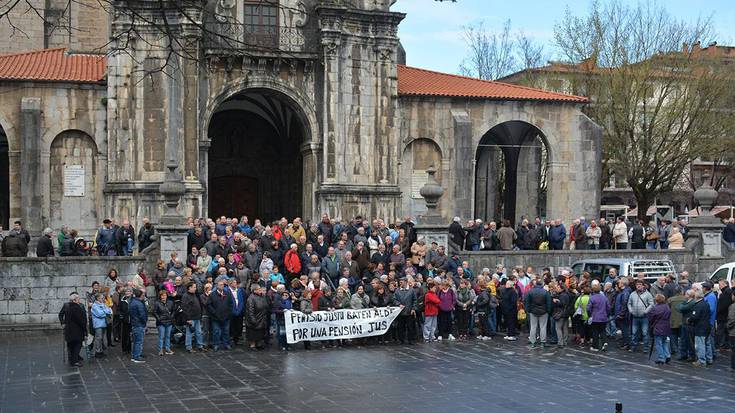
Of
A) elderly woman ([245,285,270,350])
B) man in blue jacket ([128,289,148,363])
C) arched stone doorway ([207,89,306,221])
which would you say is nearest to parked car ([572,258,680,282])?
elderly woman ([245,285,270,350])

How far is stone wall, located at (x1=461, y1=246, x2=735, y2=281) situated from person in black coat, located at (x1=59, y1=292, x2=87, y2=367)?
39.7 ft

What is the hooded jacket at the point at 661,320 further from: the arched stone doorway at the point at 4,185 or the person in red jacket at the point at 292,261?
the arched stone doorway at the point at 4,185

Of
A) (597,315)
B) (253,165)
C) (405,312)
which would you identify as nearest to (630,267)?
(597,315)

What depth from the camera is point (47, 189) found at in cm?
3156

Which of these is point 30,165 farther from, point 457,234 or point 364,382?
point 364,382

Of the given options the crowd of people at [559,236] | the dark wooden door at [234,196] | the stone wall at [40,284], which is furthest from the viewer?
the dark wooden door at [234,196]

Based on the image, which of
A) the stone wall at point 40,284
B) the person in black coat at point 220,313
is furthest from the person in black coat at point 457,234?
the stone wall at point 40,284

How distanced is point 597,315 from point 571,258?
806cm

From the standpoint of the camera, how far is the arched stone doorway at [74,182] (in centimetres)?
3177

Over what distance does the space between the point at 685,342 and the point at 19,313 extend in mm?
15048

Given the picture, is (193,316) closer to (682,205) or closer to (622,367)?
(622,367)

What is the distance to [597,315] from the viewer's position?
20359mm

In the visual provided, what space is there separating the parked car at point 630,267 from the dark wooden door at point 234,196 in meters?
17.2

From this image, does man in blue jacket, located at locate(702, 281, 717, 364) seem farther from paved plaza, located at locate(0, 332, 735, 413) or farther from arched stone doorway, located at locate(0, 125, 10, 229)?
arched stone doorway, located at locate(0, 125, 10, 229)
